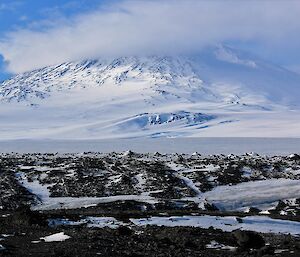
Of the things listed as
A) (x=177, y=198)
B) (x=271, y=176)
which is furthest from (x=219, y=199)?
(x=271, y=176)

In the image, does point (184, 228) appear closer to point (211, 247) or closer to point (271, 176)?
point (211, 247)

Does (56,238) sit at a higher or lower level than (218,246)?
higher

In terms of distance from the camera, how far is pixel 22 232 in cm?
2664

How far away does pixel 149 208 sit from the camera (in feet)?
139

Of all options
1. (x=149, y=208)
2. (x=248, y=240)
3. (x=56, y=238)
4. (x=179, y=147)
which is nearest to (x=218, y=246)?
(x=248, y=240)

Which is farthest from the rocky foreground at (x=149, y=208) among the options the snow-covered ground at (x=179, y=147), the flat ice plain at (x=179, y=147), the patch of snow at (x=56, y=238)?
the snow-covered ground at (x=179, y=147)

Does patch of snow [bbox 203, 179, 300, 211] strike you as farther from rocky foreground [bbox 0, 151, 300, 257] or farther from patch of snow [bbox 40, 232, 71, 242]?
patch of snow [bbox 40, 232, 71, 242]

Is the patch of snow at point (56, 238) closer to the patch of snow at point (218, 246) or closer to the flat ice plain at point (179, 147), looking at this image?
the patch of snow at point (218, 246)

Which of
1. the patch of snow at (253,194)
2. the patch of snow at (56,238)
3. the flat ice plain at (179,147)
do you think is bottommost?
the patch of snow at (253,194)

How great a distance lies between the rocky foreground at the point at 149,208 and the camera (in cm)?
2475

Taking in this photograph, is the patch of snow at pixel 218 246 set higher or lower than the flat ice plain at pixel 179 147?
lower

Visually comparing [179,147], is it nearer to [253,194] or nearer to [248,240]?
[253,194]

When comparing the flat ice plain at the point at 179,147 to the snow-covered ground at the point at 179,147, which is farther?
the flat ice plain at the point at 179,147

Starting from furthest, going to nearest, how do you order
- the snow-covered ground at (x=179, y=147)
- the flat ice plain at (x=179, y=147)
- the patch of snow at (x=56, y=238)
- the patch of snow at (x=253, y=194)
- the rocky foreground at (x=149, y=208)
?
1. the flat ice plain at (x=179, y=147)
2. the snow-covered ground at (x=179, y=147)
3. the patch of snow at (x=253, y=194)
4. the rocky foreground at (x=149, y=208)
5. the patch of snow at (x=56, y=238)
